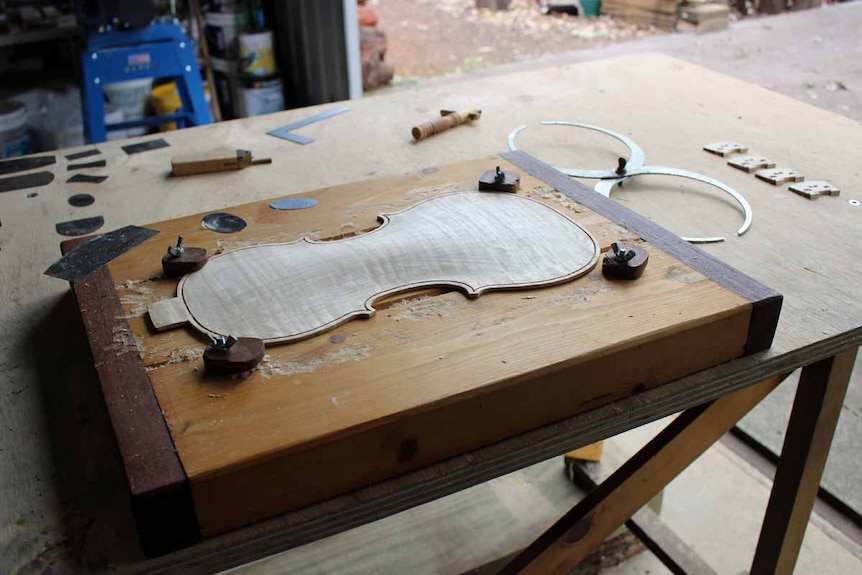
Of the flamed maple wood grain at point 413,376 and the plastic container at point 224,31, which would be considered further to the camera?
the plastic container at point 224,31

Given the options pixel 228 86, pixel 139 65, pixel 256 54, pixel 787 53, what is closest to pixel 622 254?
pixel 139 65

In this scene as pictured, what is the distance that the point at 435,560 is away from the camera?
144cm

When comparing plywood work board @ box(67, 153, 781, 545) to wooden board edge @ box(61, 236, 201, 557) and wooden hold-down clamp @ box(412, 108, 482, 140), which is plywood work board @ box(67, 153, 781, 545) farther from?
wooden hold-down clamp @ box(412, 108, 482, 140)

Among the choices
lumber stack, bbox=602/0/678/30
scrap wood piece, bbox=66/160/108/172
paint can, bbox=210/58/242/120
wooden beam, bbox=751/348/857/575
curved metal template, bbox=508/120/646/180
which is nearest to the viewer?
wooden beam, bbox=751/348/857/575

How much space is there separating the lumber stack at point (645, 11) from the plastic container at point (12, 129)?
3.41m

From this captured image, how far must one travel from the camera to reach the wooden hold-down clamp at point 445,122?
4.51 ft

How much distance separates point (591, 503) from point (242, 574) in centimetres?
73

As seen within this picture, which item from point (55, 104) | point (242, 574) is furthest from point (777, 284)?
point (55, 104)

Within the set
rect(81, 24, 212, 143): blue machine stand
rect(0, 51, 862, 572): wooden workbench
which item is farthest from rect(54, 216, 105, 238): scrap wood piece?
rect(81, 24, 212, 143): blue machine stand

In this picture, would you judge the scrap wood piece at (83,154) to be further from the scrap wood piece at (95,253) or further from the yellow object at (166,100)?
the yellow object at (166,100)

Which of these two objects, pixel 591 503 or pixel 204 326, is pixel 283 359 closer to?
pixel 204 326

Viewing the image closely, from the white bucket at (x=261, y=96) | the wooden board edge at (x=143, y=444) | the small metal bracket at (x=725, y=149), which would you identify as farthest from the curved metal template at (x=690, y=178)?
the white bucket at (x=261, y=96)

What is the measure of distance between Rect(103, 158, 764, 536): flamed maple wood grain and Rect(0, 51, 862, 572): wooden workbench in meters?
0.03

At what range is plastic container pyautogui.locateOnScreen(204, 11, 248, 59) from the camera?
292cm
